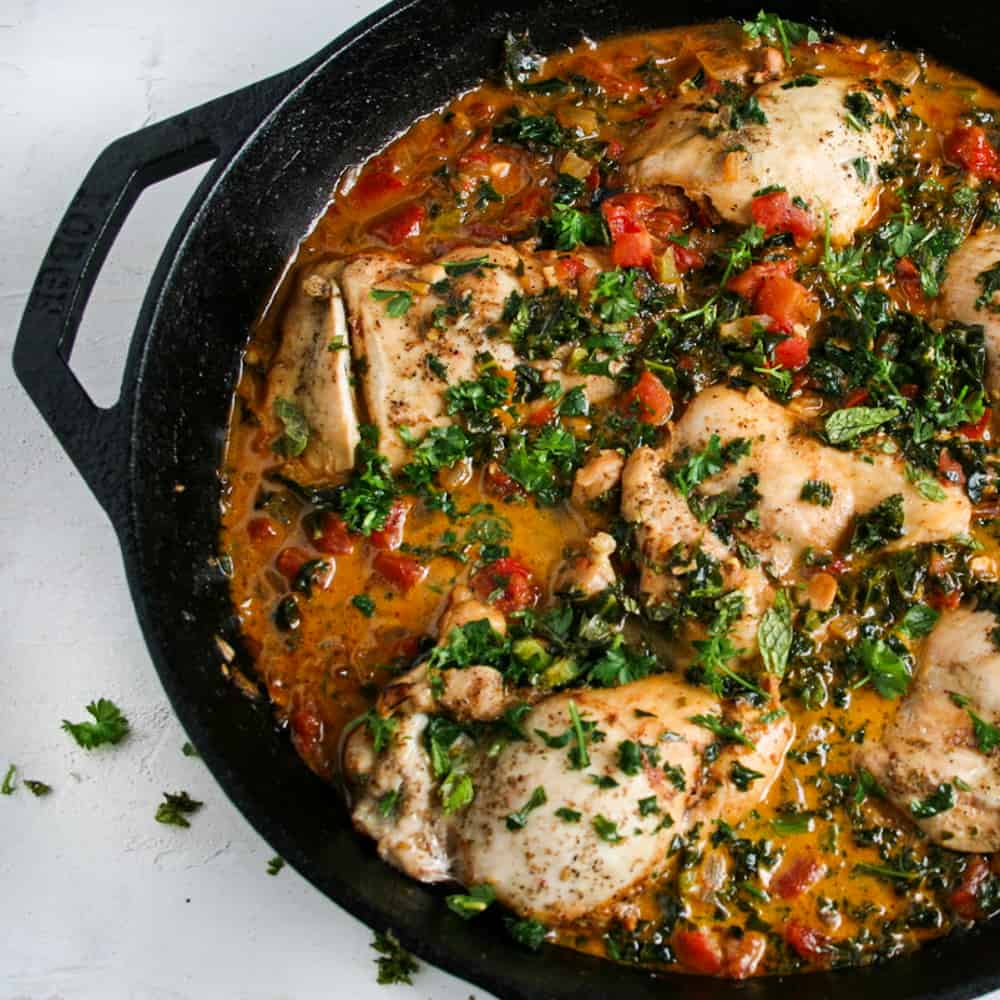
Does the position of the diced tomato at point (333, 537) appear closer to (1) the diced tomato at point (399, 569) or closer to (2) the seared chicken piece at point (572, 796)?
(1) the diced tomato at point (399, 569)

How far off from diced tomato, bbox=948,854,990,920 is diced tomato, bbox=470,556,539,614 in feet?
6.35

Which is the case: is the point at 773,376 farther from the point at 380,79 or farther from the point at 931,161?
the point at 380,79

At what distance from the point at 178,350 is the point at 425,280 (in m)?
1.05

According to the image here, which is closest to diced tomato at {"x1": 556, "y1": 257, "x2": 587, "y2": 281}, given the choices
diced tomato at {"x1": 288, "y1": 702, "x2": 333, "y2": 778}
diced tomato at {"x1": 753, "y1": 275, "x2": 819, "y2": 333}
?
diced tomato at {"x1": 753, "y1": 275, "x2": 819, "y2": 333}

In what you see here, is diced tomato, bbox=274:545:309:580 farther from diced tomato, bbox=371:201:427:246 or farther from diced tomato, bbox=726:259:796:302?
diced tomato, bbox=726:259:796:302

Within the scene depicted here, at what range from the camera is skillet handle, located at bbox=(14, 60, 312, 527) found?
4.45 metres

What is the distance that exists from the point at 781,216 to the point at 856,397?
2.80 feet

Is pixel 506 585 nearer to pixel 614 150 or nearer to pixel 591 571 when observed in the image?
pixel 591 571

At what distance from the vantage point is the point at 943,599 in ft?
16.2

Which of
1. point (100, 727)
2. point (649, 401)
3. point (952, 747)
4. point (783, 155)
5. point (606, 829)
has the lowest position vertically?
point (952, 747)

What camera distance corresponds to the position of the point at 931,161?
18.5 feet

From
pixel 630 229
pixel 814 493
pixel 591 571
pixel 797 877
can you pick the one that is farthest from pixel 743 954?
pixel 630 229

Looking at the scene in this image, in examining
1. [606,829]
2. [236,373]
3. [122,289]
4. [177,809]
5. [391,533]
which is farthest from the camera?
[122,289]

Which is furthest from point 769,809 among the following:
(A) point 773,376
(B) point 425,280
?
(B) point 425,280
